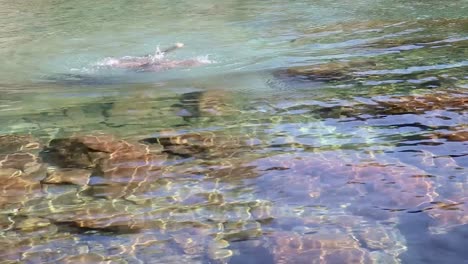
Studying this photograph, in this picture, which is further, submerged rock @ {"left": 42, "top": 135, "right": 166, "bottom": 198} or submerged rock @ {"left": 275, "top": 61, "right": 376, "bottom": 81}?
submerged rock @ {"left": 275, "top": 61, "right": 376, "bottom": 81}

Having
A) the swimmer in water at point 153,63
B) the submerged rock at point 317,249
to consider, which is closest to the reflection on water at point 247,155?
the submerged rock at point 317,249

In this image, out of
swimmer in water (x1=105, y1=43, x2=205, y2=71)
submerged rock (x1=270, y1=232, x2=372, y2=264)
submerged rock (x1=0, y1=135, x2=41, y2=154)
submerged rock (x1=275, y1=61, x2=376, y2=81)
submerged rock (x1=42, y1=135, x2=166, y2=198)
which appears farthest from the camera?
swimmer in water (x1=105, y1=43, x2=205, y2=71)

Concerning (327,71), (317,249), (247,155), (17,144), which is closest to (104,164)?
(17,144)

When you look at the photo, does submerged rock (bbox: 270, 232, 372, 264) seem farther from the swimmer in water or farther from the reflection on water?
the swimmer in water

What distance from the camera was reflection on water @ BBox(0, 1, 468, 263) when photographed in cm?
417

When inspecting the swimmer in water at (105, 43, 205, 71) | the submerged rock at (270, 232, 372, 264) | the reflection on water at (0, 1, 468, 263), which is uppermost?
the swimmer in water at (105, 43, 205, 71)

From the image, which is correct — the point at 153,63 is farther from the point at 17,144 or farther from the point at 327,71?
the point at 17,144

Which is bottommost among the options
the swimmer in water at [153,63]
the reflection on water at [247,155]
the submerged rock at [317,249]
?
the submerged rock at [317,249]

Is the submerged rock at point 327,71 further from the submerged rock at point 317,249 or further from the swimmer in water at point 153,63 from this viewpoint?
the submerged rock at point 317,249

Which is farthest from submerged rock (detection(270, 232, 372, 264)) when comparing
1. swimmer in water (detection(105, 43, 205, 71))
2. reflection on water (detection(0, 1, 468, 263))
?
swimmer in water (detection(105, 43, 205, 71))

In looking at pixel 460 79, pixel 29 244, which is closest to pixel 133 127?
pixel 29 244

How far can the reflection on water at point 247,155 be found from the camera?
13.7ft

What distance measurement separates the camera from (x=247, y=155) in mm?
5566

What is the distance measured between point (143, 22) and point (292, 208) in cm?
1036
